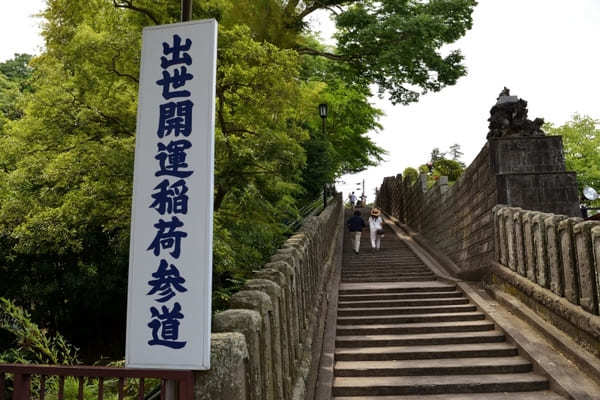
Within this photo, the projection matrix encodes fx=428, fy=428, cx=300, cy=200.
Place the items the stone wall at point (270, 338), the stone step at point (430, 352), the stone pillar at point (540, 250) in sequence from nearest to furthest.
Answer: the stone wall at point (270, 338) → the stone step at point (430, 352) → the stone pillar at point (540, 250)

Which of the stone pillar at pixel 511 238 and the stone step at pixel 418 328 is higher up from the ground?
the stone pillar at pixel 511 238

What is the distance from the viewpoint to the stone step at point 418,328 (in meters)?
6.83

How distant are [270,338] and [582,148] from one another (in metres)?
37.8

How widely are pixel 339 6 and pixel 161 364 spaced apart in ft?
44.1

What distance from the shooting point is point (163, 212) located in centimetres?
245

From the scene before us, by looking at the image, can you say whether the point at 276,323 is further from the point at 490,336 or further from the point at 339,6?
the point at 339,6

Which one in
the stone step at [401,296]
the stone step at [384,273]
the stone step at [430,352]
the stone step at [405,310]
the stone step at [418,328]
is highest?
the stone step at [384,273]

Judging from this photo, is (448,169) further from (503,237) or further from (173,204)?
(173,204)

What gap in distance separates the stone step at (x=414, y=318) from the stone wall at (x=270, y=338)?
3.94 feet

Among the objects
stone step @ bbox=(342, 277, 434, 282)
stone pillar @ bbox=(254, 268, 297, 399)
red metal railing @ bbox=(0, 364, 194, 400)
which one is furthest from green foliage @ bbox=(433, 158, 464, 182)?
red metal railing @ bbox=(0, 364, 194, 400)

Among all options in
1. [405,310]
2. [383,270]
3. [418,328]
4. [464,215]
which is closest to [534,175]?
[464,215]

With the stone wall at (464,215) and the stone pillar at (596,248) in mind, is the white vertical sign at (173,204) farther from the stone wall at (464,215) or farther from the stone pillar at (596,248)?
the stone wall at (464,215)

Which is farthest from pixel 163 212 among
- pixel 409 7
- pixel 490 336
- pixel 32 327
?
pixel 409 7

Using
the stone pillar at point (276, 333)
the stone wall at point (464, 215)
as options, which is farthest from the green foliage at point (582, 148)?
the stone pillar at point (276, 333)
